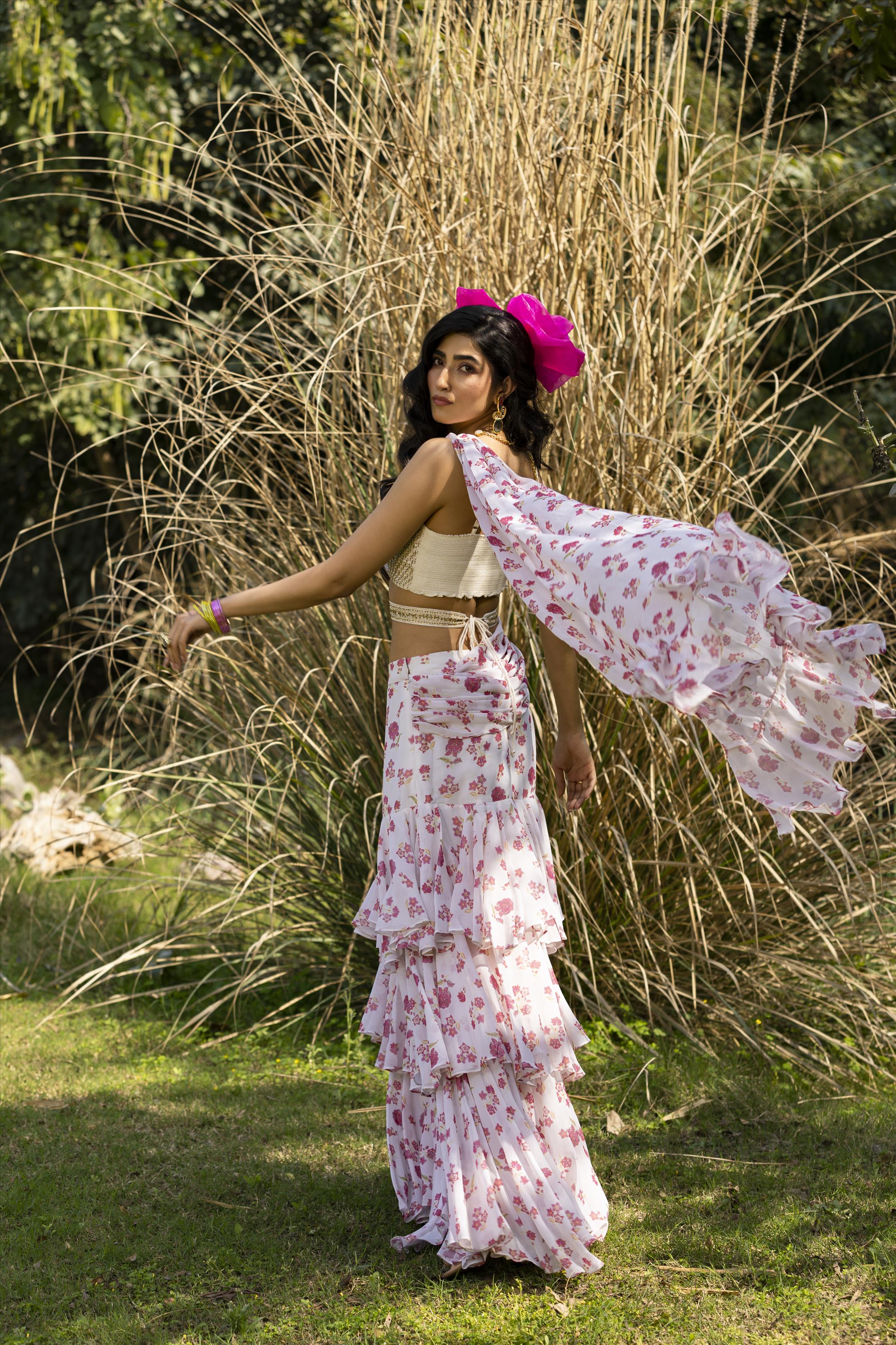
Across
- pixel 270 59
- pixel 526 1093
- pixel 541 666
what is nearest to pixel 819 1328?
pixel 526 1093

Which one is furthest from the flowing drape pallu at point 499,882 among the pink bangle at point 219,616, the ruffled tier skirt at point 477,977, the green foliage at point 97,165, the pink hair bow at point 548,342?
the green foliage at point 97,165

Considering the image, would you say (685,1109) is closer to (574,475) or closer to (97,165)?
(574,475)

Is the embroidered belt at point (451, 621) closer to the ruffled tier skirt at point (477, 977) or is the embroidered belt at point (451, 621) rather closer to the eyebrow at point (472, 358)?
the ruffled tier skirt at point (477, 977)

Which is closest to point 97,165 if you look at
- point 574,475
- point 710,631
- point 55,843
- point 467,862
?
point 55,843

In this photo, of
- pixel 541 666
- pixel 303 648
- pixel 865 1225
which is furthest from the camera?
pixel 303 648

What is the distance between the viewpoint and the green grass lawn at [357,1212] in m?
2.31

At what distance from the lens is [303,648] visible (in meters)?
3.87

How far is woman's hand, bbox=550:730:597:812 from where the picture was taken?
260 cm

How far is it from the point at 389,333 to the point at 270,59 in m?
4.91

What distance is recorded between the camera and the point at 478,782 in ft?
8.03

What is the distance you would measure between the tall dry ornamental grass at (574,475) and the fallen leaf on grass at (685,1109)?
0.91 ft

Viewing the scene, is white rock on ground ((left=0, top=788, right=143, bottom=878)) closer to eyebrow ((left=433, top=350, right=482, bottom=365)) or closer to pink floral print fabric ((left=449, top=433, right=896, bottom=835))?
eyebrow ((left=433, top=350, right=482, bottom=365))

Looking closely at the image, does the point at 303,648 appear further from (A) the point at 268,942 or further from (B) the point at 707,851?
(B) the point at 707,851

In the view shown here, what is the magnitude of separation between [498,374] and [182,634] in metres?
0.79
